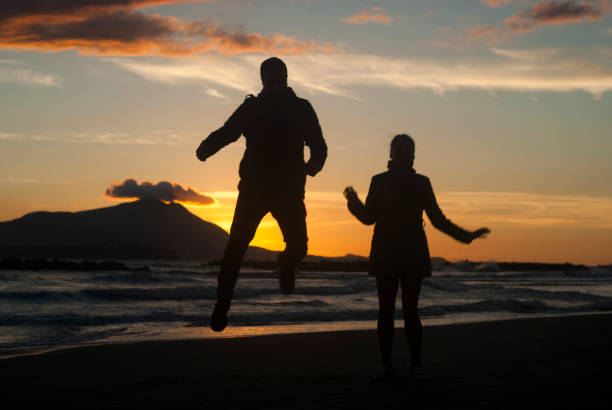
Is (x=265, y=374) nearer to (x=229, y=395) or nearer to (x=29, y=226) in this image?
(x=229, y=395)

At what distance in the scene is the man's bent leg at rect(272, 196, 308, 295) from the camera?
5195 millimetres

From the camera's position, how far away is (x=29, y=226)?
480 ft

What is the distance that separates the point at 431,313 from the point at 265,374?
13.0 m

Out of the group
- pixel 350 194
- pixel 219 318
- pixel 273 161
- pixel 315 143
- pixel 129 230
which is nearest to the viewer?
pixel 273 161

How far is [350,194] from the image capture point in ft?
21.1

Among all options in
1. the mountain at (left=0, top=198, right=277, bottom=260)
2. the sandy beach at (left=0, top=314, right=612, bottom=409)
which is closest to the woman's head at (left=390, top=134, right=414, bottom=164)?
the sandy beach at (left=0, top=314, right=612, bottom=409)

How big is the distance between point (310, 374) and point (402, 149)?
2.69m

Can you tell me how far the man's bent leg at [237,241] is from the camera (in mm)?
5211

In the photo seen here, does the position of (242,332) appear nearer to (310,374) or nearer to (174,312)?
(174,312)

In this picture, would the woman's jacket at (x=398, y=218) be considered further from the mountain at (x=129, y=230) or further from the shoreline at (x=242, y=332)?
the mountain at (x=129, y=230)

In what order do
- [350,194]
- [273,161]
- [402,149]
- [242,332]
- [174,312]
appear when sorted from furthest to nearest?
[174,312] < [242,332] < [402,149] < [350,194] < [273,161]

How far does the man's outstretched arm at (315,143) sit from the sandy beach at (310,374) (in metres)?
1.94

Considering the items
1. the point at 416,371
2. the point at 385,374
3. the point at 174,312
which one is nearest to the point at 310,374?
the point at 385,374

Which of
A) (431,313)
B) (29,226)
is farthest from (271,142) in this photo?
(29,226)
